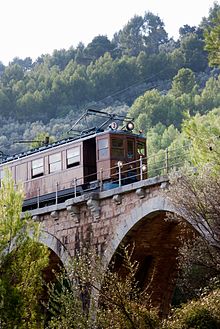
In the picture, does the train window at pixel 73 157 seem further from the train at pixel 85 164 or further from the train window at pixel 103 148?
the train window at pixel 103 148

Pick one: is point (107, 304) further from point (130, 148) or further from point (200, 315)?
point (130, 148)

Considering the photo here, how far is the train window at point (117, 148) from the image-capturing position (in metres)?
27.1

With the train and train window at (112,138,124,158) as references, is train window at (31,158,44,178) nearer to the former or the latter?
the train

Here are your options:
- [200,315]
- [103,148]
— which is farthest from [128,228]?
[200,315]

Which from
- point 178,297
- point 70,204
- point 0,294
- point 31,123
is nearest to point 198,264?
point 0,294

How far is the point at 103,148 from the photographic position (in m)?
27.2

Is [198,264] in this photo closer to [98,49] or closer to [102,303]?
[102,303]

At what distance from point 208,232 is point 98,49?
109 m

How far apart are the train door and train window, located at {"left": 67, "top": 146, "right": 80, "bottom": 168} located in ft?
1.03

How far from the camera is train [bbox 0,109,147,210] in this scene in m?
26.8

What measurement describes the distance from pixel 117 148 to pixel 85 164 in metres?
1.26

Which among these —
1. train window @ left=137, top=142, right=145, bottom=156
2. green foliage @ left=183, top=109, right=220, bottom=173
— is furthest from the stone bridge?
train window @ left=137, top=142, right=145, bottom=156

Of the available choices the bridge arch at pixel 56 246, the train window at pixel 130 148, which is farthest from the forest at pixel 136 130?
the train window at pixel 130 148

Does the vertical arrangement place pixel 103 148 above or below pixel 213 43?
above
